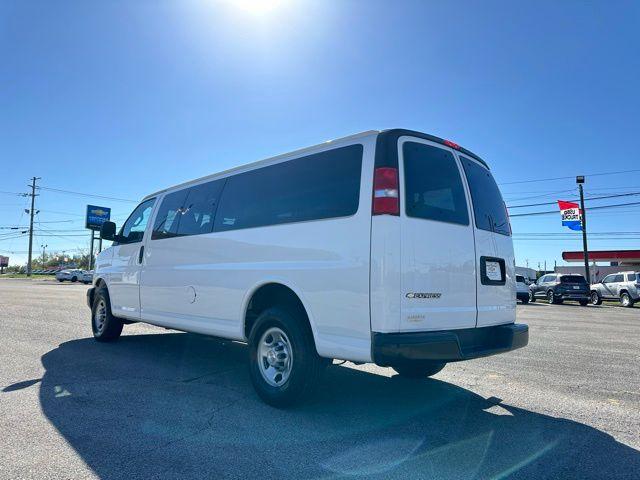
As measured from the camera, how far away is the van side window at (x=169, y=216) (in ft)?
20.4

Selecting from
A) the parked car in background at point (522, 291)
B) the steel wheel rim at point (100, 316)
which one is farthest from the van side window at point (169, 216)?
the parked car in background at point (522, 291)

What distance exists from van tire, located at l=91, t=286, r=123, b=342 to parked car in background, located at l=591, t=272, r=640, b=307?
80.7 feet

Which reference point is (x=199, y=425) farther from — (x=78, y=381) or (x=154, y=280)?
(x=154, y=280)

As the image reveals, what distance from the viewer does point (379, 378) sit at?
553 centimetres

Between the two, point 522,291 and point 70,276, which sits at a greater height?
point 70,276

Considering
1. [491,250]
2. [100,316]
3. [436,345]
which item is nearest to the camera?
[436,345]

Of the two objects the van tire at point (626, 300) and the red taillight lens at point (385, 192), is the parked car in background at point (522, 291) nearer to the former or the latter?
the van tire at point (626, 300)

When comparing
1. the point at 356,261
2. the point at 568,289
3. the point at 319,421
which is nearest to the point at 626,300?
the point at 568,289

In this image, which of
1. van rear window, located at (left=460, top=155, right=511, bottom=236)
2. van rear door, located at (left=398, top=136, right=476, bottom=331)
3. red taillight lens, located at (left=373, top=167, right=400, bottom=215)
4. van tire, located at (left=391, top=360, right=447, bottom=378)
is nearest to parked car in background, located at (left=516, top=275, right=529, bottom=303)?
van tire, located at (left=391, top=360, right=447, bottom=378)

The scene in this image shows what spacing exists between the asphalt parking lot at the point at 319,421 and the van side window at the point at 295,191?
1.78 meters

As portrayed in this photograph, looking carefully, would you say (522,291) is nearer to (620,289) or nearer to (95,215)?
(620,289)

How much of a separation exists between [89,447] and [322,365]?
189 cm

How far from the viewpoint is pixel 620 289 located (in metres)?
24.2

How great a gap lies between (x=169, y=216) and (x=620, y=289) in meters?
25.3
